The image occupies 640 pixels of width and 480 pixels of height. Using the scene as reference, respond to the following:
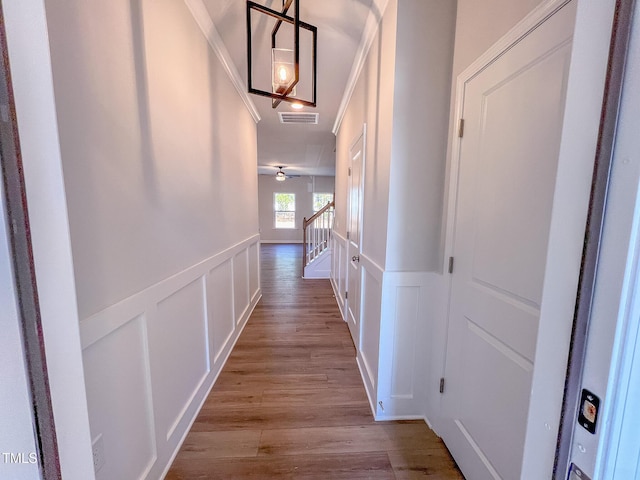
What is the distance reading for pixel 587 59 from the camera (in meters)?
0.40

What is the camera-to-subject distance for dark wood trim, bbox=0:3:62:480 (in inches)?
15.3

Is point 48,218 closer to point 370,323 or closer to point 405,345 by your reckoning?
point 405,345

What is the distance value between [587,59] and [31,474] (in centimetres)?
112

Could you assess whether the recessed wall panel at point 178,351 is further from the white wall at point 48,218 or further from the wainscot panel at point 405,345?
the wainscot panel at point 405,345

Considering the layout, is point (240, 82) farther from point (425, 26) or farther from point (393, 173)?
point (393, 173)

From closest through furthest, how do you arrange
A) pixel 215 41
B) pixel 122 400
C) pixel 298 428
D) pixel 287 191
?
pixel 122 400
pixel 298 428
pixel 215 41
pixel 287 191

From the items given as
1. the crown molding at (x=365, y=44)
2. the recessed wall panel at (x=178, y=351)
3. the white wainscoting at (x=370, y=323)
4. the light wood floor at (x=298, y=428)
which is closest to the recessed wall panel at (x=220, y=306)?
the recessed wall panel at (x=178, y=351)

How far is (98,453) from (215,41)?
8.23 feet

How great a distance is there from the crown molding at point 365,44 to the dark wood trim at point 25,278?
6.24ft

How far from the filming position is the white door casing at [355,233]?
238cm

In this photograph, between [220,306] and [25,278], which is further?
[220,306]

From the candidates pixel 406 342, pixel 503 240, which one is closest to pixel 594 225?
pixel 503 240

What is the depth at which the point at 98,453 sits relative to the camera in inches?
36.9

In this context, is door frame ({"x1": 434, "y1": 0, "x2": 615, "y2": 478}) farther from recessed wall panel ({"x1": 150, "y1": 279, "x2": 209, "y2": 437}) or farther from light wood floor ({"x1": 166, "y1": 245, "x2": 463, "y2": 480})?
recessed wall panel ({"x1": 150, "y1": 279, "x2": 209, "y2": 437})
